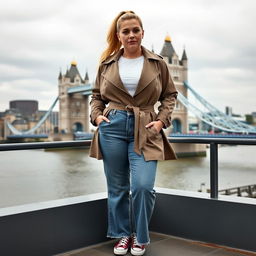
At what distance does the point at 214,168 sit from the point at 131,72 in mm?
718

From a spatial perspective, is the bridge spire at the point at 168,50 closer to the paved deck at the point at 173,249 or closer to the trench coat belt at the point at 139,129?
the paved deck at the point at 173,249

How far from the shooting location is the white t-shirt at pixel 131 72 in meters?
1.75

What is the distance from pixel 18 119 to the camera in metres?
43.1

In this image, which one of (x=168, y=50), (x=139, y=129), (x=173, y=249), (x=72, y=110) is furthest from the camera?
(x=168, y=50)

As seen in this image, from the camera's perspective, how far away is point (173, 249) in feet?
6.49

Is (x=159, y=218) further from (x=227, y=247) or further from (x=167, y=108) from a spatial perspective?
(x=167, y=108)

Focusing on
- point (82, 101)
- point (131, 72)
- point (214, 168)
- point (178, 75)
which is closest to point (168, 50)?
point (178, 75)

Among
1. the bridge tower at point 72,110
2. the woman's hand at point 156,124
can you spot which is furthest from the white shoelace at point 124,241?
the bridge tower at point 72,110

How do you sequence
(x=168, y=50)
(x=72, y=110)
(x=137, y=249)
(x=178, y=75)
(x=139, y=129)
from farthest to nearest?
1. (x=168, y=50)
2. (x=72, y=110)
3. (x=178, y=75)
4. (x=137, y=249)
5. (x=139, y=129)

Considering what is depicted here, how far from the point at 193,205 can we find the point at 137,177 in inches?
20.7

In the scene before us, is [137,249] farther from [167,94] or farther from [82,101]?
[82,101]

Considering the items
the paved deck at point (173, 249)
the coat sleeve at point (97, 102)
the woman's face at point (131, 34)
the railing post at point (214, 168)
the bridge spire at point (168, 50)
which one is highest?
the bridge spire at point (168, 50)

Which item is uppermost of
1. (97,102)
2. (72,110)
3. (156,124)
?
(72,110)

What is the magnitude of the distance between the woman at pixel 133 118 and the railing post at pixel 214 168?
1.01ft
